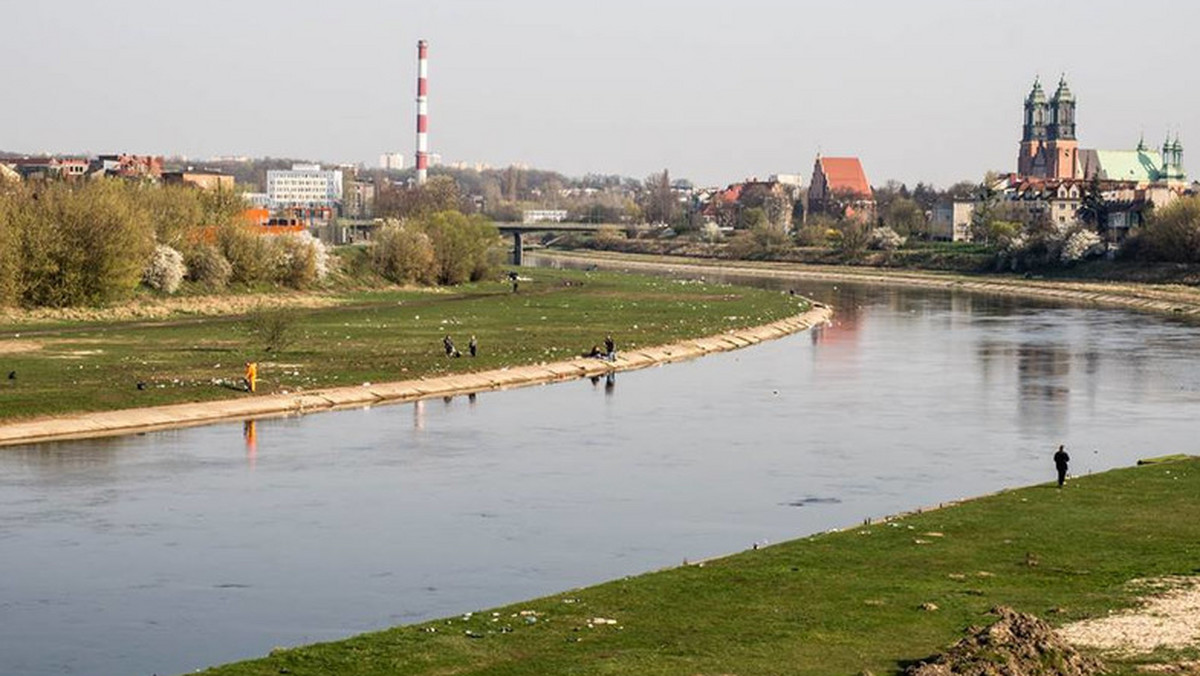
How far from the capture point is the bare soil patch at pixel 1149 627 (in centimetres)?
3116

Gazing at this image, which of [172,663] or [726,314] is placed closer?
[172,663]

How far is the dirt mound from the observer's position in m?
28.1

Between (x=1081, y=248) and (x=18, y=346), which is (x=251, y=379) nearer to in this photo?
(x=18, y=346)

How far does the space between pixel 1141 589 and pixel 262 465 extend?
96.3 ft

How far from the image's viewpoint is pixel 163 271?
116500 millimetres

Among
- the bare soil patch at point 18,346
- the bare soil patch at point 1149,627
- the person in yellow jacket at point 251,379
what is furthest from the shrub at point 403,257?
the bare soil patch at point 1149,627

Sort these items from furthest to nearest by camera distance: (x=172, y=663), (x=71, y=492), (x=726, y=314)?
(x=726, y=314)
(x=71, y=492)
(x=172, y=663)

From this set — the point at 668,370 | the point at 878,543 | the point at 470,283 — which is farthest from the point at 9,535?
the point at 470,283

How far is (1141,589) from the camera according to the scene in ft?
116

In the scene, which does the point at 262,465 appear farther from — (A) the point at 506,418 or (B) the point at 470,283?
(B) the point at 470,283

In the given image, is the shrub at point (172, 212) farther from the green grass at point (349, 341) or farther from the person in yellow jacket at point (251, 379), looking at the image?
the person in yellow jacket at point (251, 379)

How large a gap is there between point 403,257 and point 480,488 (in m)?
99.0

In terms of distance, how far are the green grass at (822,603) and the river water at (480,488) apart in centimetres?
281

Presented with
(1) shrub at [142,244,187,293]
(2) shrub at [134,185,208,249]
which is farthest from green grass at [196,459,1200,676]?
(2) shrub at [134,185,208,249]
